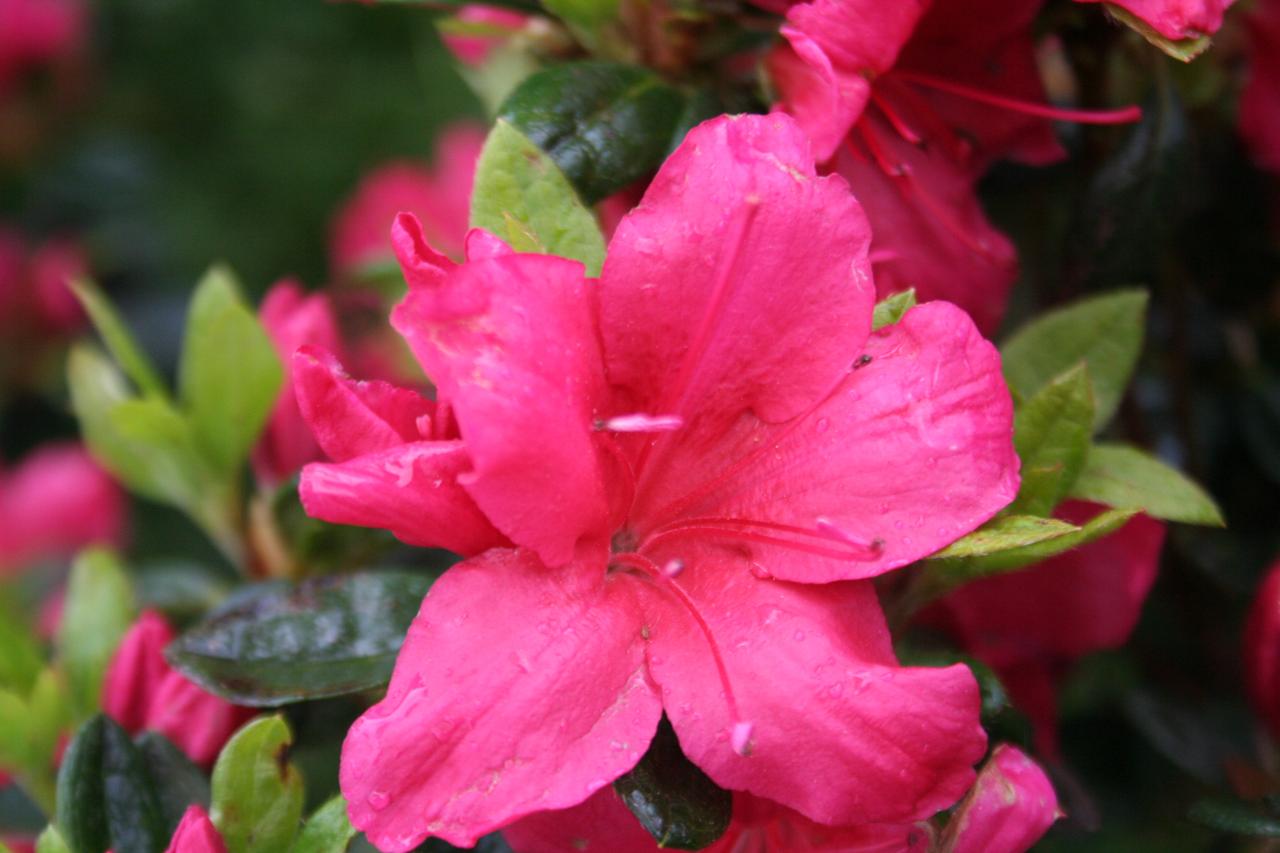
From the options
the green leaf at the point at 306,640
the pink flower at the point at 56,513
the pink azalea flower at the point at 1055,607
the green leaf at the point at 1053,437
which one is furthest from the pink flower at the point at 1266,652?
the pink flower at the point at 56,513

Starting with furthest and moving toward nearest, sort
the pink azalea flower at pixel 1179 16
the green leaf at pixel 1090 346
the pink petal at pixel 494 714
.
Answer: the green leaf at pixel 1090 346 → the pink azalea flower at pixel 1179 16 → the pink petal at pixel 494 714

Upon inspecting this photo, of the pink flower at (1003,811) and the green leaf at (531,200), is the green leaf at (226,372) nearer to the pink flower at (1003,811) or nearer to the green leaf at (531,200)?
the green leaf at (531,200)

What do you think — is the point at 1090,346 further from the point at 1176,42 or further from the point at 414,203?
the point at 414,203

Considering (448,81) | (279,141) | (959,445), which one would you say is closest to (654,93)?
(959,445)

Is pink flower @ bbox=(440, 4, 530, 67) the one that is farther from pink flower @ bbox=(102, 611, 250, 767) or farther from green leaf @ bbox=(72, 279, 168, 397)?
pink flower @ bbox=(102, 611, 250, 767)

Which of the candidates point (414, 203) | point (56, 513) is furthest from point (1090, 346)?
point (56, 513)

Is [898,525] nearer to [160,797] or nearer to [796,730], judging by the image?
[796,730]
